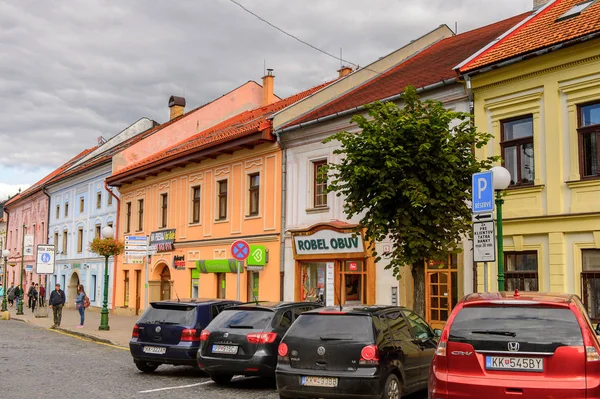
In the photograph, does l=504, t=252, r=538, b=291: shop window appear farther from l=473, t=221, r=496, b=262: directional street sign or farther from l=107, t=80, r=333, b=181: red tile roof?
l=107, t=80, r=333, b=181: red tile roof

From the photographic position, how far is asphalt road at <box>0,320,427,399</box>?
11.0 metres

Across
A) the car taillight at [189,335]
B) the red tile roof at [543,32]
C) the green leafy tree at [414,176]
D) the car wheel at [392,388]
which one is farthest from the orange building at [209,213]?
the car wheel at [392,388]

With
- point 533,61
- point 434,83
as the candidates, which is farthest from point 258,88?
point 533,61

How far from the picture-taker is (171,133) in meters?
36.5

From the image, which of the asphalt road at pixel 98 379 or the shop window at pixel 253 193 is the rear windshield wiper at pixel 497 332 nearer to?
the asphalt road at pixel 98 379

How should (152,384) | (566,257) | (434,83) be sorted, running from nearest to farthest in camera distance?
(152,384)
(566,257)
(434,83)

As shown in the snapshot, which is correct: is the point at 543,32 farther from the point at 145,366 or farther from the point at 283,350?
the point at 145,366

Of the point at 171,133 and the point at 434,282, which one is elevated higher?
the point at 171,133

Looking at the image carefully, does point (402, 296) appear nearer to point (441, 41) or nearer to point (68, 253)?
point (441, 41)

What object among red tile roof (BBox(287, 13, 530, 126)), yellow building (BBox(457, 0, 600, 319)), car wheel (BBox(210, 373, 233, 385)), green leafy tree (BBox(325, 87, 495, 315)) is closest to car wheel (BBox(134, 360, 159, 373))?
car wheel (BBox(210, 373, 233, 385))

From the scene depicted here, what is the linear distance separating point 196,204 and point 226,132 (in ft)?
10.8

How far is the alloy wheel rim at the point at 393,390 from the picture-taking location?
9.09 m

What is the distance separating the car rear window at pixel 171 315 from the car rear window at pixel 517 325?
727 cm

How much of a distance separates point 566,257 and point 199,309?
7778 mm
